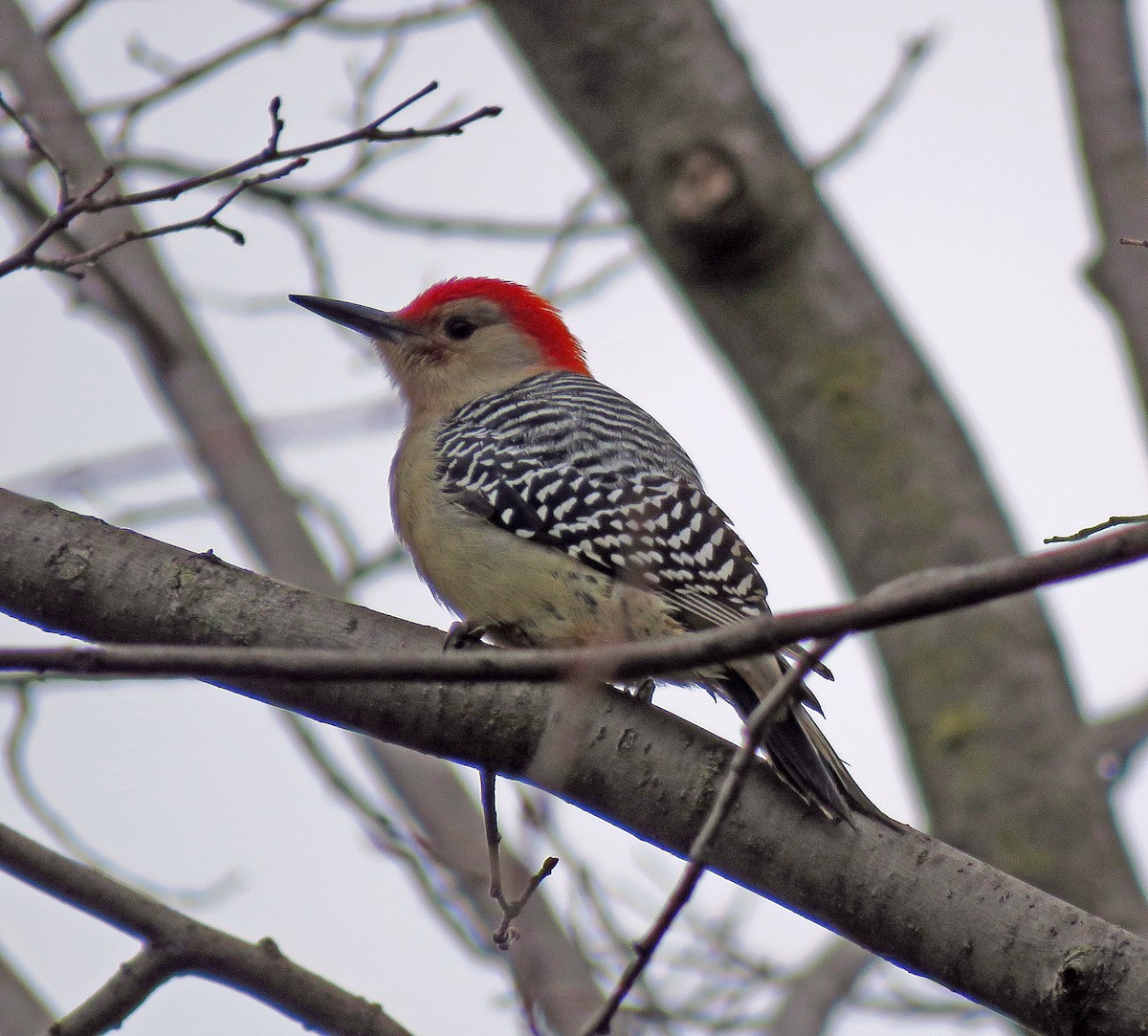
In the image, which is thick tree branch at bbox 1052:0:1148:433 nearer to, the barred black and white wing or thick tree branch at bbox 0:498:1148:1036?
the barred black and white wing

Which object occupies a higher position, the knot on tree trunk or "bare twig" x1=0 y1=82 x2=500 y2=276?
the knot on tree trunk

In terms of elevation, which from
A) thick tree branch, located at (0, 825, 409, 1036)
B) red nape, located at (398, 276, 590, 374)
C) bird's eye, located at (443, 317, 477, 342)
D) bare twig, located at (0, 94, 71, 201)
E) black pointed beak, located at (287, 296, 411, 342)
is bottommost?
thick tree branch, located at (0, 825, 409, 1036)

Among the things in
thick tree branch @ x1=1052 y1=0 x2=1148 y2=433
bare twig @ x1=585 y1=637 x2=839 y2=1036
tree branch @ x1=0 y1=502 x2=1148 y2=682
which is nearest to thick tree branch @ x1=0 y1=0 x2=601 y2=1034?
thick tree branch @ x1=1052 y1=0 x2=1148 y2=433

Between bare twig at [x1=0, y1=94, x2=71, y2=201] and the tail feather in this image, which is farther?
bare twig at [x1=0, y1=94, x2=71, y2=201]

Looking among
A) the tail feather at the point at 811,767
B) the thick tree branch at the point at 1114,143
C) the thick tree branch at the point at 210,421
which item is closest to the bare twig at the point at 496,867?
the tail feather at the point at 811,767

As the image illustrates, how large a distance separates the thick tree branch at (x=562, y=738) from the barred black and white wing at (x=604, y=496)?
1074mm

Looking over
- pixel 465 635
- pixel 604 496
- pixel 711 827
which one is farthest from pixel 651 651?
pixel 604 496

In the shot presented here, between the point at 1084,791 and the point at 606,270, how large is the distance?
361 centimetres

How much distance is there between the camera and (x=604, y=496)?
4867 millimetres

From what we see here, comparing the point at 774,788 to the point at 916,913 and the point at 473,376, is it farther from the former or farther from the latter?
the point at 473,376

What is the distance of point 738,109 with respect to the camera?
647 cm

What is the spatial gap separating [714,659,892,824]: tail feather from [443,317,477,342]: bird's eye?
11.3 feet

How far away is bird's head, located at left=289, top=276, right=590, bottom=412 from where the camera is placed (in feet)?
21.7

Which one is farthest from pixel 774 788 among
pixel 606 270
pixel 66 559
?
pixel 606 270
